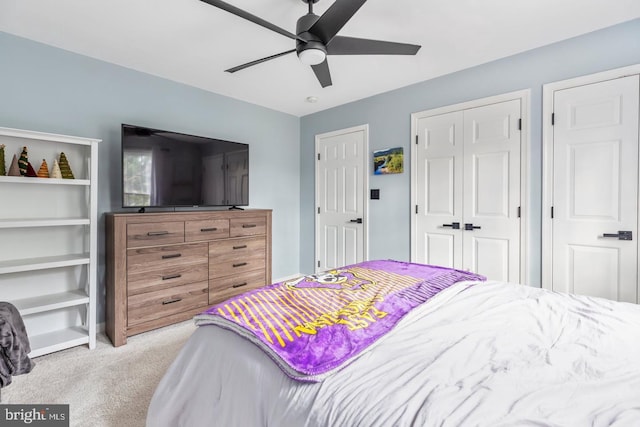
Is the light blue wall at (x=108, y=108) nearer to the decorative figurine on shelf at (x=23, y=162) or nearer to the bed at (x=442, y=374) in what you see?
the decorative figurine on shelf at (x=23, y=162)

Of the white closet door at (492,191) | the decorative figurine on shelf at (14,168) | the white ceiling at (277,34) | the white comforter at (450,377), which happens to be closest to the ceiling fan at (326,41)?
the white ceiling at (277,34)

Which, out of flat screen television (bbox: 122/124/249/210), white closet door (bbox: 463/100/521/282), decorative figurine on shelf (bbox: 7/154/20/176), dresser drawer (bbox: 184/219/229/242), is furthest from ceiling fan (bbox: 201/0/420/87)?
decorative figurine on shelf (bbox: 7/154/20/176)

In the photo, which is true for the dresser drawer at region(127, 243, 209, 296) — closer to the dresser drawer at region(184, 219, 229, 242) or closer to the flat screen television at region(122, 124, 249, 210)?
the dresser drawer at region(184, 219, 229, 242)

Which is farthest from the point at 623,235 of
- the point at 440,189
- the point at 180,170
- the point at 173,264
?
the point at 180,170

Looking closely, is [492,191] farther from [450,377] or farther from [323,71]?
[450,377]

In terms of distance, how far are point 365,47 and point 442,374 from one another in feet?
5.97

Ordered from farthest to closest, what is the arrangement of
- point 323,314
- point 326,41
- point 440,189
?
point 440,189, point 326,41, point 323,314

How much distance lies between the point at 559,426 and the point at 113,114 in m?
3.53

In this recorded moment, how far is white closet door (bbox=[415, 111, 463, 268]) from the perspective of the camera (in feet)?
9.86

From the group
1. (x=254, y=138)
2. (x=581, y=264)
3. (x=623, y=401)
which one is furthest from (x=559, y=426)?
(x=254, y=138)

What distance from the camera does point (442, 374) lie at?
2.81 feet

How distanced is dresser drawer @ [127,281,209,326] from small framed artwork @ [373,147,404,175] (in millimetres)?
2291

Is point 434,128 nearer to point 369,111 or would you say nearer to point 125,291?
point 369,111

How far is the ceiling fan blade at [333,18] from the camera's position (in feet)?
4.79
